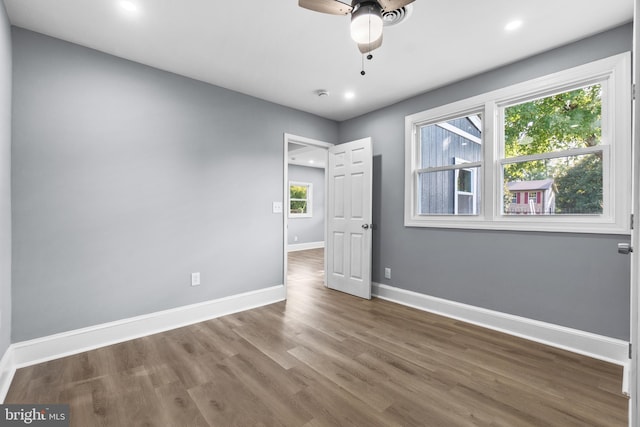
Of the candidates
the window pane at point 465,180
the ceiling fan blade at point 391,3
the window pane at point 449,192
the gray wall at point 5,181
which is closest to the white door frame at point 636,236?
the ceiling fan blade at point 391,3

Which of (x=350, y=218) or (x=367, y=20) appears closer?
(x=367, y=20)

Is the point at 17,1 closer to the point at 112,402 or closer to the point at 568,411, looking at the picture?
the point at 112,402

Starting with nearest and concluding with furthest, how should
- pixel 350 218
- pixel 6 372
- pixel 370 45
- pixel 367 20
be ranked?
pixel 367 20 → pixel 370 45 → pixel 6 372 → pixel 350 218

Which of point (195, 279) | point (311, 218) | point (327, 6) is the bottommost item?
point (195, 279)

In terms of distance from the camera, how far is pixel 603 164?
2283 mm

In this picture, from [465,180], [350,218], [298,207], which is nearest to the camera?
[465,180]

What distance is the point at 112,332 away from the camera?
252 centimetres

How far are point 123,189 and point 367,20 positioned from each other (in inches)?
97.1

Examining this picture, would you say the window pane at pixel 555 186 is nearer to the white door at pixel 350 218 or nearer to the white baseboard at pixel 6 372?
the white door at pixel 350 218

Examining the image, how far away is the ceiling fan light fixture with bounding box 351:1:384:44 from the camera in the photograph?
60.8 inches

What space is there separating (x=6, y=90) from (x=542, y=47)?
4.19 m

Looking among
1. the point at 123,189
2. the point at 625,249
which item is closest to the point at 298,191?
the point at 123,189

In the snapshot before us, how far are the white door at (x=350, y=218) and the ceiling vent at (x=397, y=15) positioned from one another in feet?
5.83

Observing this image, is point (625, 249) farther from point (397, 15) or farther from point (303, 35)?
point (303, 35)
